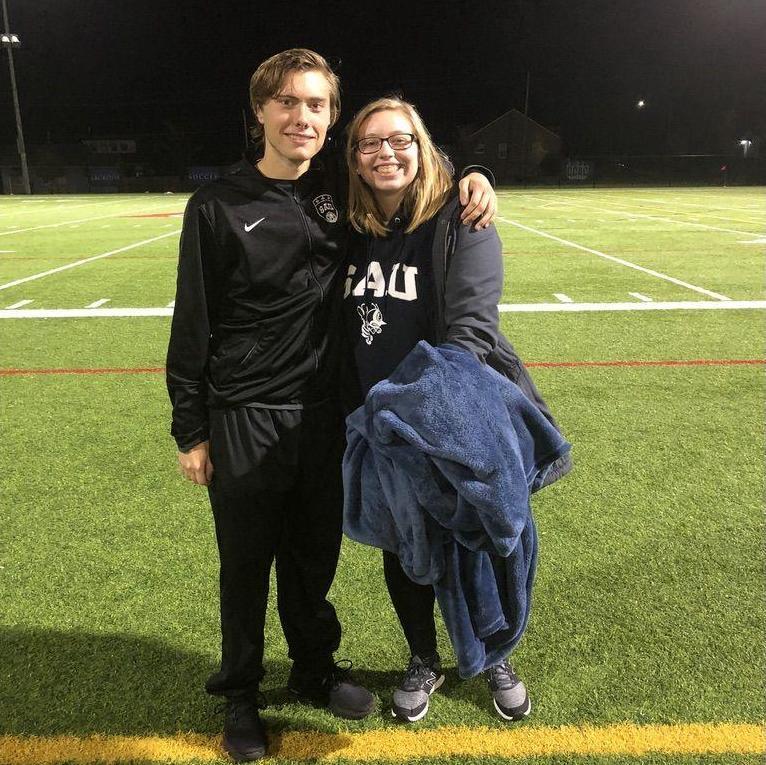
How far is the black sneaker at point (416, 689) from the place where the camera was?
2076mm

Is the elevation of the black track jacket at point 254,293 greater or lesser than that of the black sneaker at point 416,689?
greater

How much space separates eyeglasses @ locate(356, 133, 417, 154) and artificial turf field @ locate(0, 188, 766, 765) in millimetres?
1664

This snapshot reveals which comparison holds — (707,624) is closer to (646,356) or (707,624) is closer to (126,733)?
(126,733)

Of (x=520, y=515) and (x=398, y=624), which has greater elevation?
(x=520, y=515)

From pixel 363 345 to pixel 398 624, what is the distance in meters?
1.18

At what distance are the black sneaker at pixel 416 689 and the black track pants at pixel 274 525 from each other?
Answer: 0.83 ft

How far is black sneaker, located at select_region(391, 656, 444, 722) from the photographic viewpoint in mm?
2076

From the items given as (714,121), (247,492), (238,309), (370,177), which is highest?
(714,121)

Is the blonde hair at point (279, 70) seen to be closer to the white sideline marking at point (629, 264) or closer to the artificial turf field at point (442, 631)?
the artificial turf field at point (442, 631)

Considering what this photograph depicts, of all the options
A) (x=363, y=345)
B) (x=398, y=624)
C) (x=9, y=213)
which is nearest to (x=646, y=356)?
(x=398, y=624)

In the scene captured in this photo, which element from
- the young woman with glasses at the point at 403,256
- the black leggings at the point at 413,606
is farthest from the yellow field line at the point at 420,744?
the young woman with glasses at the point at 403,256

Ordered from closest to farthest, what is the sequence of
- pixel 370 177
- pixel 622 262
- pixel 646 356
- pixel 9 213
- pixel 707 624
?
pixel 370 177, pixel 707 624, pixel 646 356, pixel 622 262, pixel 9 213

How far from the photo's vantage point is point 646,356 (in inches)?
226

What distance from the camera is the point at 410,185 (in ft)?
6.01
